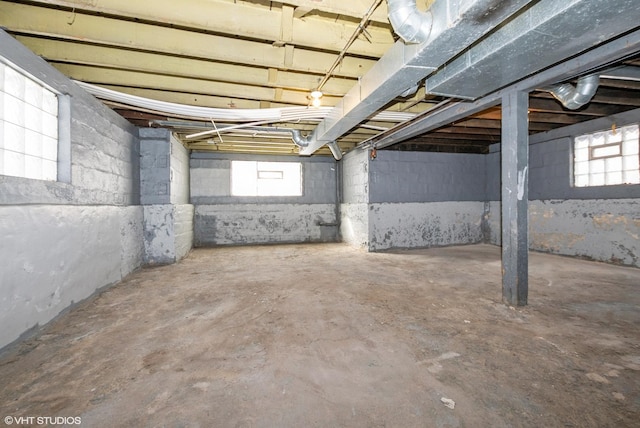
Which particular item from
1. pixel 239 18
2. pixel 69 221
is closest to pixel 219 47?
pixel 239 18

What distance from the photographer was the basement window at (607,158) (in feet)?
13.6

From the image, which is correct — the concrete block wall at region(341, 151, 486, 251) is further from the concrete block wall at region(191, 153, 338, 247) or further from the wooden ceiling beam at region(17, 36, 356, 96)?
the wooden ceiling beam at region(17, 36, 356, 96)

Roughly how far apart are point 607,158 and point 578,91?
272 cm

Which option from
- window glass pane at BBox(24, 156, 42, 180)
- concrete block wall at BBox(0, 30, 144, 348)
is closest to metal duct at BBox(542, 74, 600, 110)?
concrete block wall at BBox(0, 30, 144, 348)

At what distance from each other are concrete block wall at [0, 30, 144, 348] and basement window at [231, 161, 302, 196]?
294 centimetres

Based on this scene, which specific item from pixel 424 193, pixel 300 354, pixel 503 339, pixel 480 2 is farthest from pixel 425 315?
pixel 424 193

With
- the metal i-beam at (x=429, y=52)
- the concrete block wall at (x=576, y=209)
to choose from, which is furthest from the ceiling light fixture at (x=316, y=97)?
the concrete block wall at (x=576, y=209)

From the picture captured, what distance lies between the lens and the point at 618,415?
4.03 ft

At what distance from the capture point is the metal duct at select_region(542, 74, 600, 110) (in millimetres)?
2650

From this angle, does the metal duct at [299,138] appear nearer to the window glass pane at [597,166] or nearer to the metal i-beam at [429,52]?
the metal i-beam at [429,52]

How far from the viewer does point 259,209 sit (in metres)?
6.77

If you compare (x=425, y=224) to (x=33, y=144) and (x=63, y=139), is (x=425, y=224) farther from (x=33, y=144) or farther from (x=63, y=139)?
(x=33, y=144)

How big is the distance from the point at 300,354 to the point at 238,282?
6.05 feet

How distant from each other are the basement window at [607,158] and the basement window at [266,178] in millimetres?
5495
